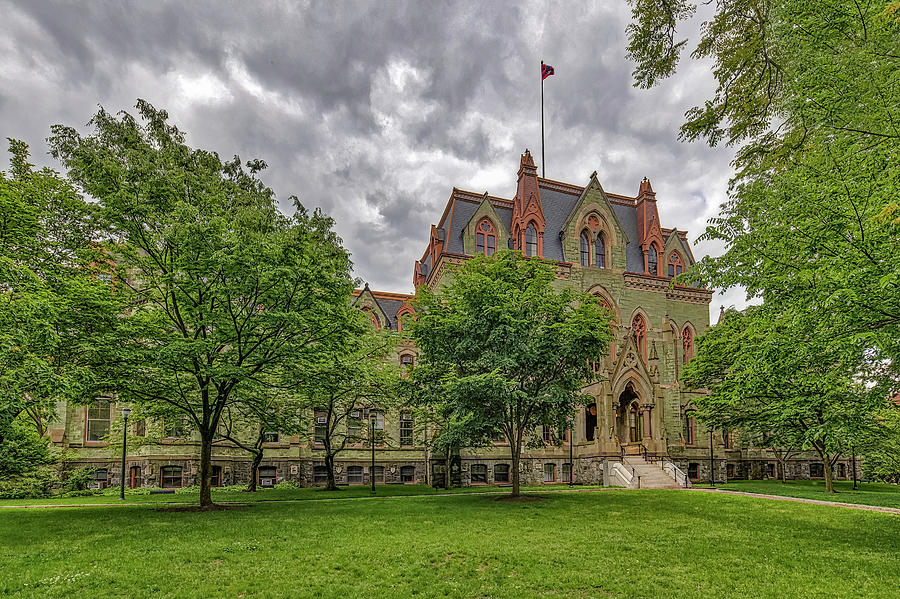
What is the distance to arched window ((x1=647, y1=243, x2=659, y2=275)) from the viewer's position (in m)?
39.4

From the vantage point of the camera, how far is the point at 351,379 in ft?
73.8

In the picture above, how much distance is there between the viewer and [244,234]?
16719 millimetres

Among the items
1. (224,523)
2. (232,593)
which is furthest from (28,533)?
(232,593)

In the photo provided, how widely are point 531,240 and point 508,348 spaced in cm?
1757

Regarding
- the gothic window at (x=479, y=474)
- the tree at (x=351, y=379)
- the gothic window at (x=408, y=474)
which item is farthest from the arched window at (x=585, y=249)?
the gothic window at (x=408, y=474)

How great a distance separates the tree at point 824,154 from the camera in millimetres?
9773

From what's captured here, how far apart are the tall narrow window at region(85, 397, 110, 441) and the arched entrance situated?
30.8 meters

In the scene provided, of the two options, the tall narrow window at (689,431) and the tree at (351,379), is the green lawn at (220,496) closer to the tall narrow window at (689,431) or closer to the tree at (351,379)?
the tree at (351,379)

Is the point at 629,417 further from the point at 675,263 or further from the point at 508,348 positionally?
the point at 508,348

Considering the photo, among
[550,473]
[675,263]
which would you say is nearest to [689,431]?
[550,473]

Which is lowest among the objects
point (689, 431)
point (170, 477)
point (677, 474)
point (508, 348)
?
point (170, 477)

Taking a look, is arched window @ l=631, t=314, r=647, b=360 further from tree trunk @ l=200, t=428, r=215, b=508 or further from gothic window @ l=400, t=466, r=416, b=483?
tree trunk @ l=200, t=428, r=215, b=508

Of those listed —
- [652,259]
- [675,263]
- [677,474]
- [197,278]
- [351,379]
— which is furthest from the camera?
[675,263]

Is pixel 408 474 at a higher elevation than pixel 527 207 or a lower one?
lower
